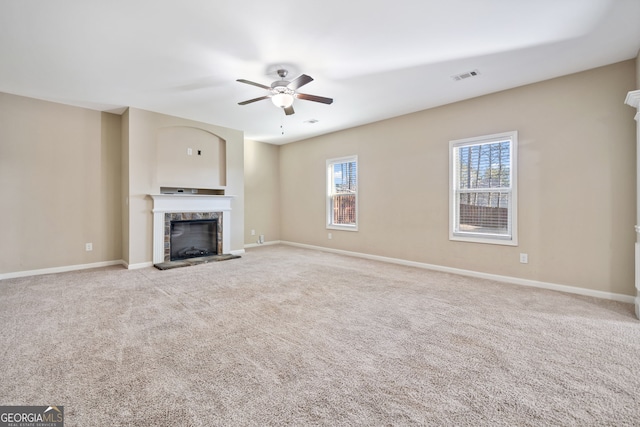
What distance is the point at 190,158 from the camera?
564 cm

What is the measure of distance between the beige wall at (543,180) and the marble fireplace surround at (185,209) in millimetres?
3110

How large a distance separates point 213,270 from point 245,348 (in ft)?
9.19

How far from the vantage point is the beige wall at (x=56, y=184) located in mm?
4176

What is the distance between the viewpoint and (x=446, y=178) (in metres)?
4.62

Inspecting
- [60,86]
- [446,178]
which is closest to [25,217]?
[60,86]

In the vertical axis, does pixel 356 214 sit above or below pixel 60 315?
above

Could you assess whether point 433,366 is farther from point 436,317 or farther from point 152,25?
point 152,25

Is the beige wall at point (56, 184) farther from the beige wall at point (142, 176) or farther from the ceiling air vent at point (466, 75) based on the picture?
the ceiling air vent at point (466, 75)

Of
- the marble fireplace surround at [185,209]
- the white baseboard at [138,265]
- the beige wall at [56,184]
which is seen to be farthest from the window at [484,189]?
the beige wall at [56,184]

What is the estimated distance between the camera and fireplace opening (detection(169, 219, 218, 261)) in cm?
541

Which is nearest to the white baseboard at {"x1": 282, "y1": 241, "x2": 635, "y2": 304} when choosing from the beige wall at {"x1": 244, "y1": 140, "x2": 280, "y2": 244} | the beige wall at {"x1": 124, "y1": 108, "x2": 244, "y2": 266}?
the beige wall at {"x1": 244, "y1": 140, "x2": 280, "y2": 244}

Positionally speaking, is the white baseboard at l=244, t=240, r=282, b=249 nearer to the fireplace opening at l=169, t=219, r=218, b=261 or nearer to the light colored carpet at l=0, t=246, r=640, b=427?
the fireplace opening at l=169, t=219, r=218, b=261

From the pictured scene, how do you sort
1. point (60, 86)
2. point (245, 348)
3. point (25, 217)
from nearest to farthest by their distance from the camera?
point (245, 348) → point (60, 86) → point (25, 217)

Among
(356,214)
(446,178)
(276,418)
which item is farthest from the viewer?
(356,214)
